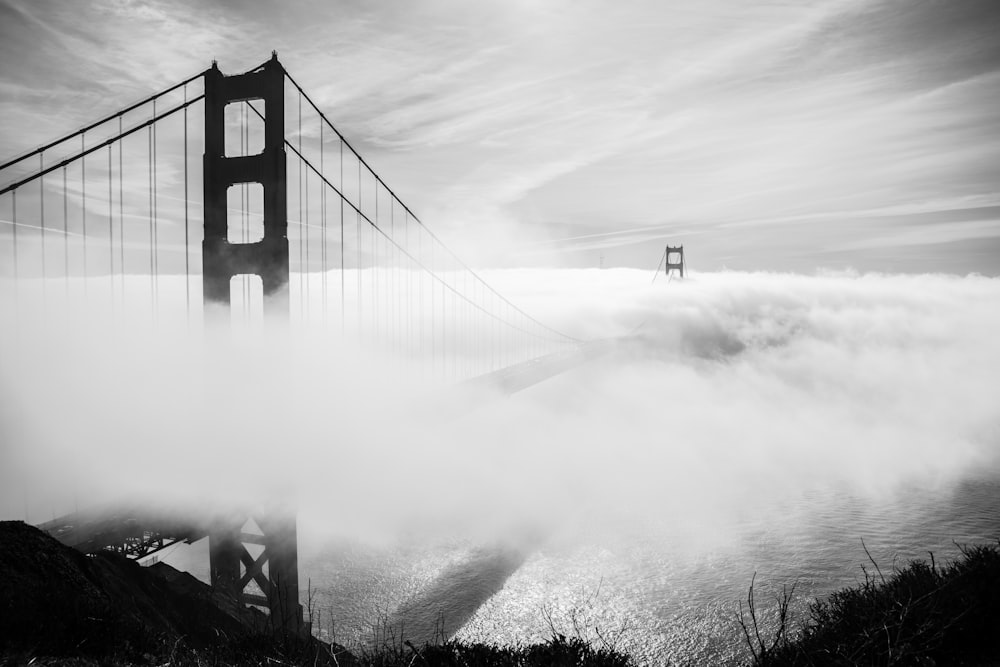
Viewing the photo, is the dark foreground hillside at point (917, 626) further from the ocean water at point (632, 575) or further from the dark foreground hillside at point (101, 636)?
the ocean water at point (632, 575)

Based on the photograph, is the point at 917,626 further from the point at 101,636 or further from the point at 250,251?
the point at 250,251

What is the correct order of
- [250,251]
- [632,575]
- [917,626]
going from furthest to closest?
1. [632,575]
2. [250,251]
3. [917,626]

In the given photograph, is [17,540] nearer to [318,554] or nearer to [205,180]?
[205,180]

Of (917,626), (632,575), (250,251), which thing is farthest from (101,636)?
(632,575)

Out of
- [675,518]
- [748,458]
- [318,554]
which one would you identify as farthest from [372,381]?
[748,458]

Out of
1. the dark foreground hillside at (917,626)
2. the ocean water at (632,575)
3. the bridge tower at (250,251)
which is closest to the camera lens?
the dark foreground hillside at (917,626)
